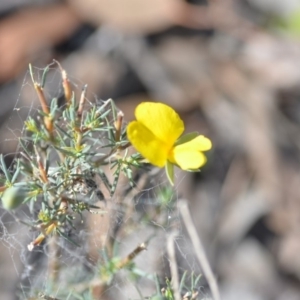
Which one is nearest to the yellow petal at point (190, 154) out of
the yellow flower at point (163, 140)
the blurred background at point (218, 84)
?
the yellow flower at point (163, 140)

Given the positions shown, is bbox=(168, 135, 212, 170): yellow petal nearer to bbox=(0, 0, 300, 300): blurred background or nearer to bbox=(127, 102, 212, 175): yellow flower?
bbox=(127, 102, 212, 175): yellow flower

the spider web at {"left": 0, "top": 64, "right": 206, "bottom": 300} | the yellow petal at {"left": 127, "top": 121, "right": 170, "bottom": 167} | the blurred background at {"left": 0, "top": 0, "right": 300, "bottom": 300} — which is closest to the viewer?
the yellow petal at {"left": 127, "top": 121, "right": 170, "bottom": 167}

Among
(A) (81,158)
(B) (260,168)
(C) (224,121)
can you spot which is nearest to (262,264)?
(B) (260,168)

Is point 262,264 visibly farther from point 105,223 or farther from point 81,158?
point 81,158

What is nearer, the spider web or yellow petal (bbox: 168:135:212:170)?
yellow petal (bbox: 168:135:212:170)

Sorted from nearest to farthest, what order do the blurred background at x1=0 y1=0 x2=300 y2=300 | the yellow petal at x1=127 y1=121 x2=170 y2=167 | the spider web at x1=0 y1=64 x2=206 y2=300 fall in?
the yellow petal at x1=127 y1=121 x2=170 y2=167
the spider web at x1=0 y1=64 x2=206 y2=300
the blurred background at x1=0 y1=0 x2=300 y2=300

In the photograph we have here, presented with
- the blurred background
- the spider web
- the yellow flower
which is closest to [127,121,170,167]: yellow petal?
the yellow flower

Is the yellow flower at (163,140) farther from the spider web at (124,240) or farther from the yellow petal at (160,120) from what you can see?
the spider web at (124,240)
